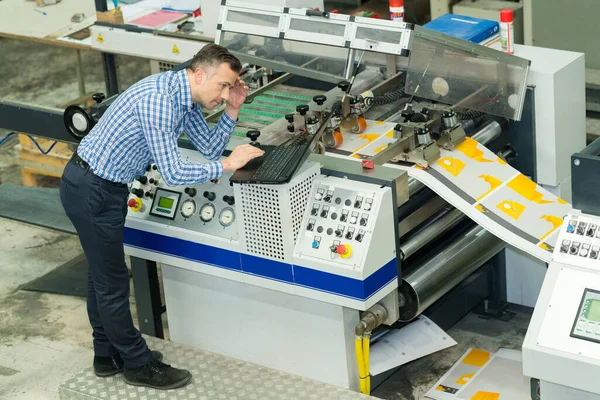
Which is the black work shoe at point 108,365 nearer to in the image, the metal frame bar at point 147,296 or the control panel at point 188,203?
the metal frame bar at point 147,296

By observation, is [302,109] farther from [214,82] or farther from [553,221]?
[553,221]

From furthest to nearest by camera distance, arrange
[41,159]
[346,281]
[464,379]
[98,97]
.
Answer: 1. [41,159]
2. [98,97]
3. [464,379]
4. [346,281]

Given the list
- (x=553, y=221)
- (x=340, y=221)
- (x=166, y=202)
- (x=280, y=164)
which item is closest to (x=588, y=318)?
(x=553, y=221)

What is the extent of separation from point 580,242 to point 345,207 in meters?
0.83

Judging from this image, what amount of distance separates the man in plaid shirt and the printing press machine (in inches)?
9.3

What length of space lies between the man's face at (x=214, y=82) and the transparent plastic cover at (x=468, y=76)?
84cm

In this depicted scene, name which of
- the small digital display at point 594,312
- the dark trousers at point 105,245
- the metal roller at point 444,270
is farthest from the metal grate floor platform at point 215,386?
the small digital display at point 594,312

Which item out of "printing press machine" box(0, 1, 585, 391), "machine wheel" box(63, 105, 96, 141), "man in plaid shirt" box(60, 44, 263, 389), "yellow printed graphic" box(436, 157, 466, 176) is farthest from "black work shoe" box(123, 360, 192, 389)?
"yellow printed graphic" box(436, 157, 466, 176)

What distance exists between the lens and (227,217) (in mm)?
3820

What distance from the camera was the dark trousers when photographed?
141 inches

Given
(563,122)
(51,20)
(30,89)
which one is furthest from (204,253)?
(30,89)

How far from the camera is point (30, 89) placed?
7.76 meters

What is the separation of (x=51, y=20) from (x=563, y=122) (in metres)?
3.56

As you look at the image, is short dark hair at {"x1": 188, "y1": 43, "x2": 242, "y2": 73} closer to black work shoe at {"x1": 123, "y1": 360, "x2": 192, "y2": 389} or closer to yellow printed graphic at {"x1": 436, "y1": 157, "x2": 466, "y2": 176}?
yellow printed graphic at {"x1": 436, "y1": 157, "x2": 466, "y2": 176}
